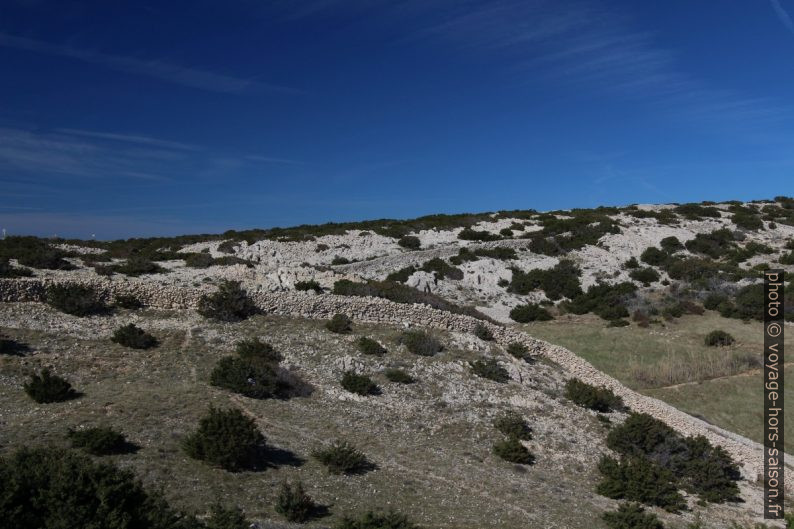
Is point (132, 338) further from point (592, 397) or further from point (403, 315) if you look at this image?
point (592, 397)

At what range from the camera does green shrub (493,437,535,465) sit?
17672 millimetres

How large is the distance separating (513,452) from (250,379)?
9.18 meters

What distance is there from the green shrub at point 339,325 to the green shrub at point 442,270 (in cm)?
2273

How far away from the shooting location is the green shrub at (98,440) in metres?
13.1

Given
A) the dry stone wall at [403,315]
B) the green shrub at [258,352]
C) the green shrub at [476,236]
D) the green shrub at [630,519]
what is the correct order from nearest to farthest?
the green shrub at [630,519] < the green shrub at [258,352] < the dry stone wall at [403,315] < the green shrub at [476,236]

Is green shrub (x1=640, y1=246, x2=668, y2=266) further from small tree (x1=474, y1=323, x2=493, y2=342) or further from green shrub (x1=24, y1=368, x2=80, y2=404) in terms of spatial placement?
green shrub (x1=24, y1=368, x2=80, y2=404)

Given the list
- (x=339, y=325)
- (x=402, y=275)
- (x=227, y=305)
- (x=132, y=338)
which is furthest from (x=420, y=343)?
(x=402, y=275)

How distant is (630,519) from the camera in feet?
46.9

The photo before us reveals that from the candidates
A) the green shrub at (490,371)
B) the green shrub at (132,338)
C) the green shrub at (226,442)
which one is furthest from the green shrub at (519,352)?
the green shrub at (132,338)

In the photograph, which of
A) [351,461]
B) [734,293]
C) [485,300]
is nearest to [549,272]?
[485,300]

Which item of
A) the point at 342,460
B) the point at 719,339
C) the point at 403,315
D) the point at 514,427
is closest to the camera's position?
the point at 342,460

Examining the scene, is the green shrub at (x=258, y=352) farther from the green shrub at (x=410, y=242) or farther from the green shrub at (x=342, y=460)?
the green shrub at (x=410, y=242)

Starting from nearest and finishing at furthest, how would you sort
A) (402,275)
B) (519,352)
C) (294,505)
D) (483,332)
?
1. (294,505)
2. (519,352)
3. (483,332)
4. (402,275)

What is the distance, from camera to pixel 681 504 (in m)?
16.5
